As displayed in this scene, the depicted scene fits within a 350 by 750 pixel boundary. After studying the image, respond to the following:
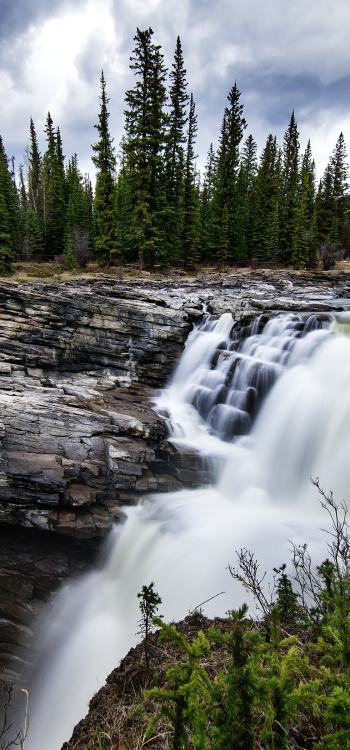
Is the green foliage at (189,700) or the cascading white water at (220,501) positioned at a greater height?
the green foliage at (189,700)

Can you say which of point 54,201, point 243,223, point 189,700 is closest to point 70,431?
point 189,700

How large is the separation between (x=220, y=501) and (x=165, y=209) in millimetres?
29628

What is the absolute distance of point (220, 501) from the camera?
396 inches

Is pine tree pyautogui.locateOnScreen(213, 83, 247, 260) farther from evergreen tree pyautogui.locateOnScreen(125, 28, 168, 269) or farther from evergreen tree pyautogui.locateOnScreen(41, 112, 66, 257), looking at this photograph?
evergreen tree pyautogui.locateOnScreen(41, 112, 66, 257)

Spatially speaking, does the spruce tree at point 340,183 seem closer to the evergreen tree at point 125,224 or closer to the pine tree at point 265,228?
the pine tree at point 265,228

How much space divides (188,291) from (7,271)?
15.2 m

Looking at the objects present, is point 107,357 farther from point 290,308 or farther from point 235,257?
point 235,257

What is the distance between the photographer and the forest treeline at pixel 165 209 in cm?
3164

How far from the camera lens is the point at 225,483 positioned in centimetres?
1059

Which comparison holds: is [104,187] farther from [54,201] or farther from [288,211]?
[288,211]

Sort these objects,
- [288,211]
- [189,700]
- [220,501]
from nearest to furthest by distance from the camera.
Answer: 1. [189,700]
2. [220,501]
3. [288,211]

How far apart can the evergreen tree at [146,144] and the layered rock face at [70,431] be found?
742 inches

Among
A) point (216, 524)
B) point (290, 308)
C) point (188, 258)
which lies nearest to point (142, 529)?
point (216, 524)

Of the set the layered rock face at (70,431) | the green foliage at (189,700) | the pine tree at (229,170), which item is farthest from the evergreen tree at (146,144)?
the green foliage at (189,700)
